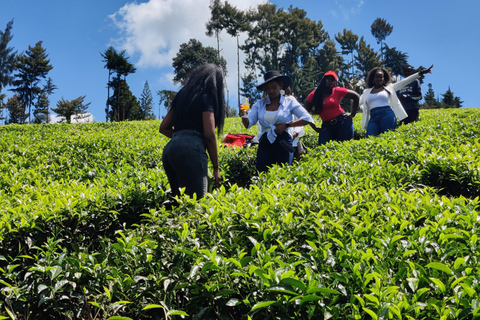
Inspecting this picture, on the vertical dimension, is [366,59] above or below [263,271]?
above

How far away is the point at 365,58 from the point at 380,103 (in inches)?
2262

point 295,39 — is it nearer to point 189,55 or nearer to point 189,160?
point 189,55

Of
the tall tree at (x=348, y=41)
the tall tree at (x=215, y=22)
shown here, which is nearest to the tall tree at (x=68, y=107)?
the tall tree at (x=215, y=22)

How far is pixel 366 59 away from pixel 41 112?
2310 inches

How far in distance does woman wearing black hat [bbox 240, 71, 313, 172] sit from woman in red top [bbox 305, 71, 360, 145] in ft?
6.04

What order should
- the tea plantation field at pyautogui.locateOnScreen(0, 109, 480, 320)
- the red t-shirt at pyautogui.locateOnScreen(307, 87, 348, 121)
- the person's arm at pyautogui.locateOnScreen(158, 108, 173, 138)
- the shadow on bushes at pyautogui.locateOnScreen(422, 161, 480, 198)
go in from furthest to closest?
the red t-shirt at pyautogui.locateOnScreen(307, 87, 348, 121) → the shadow on bushes at pyautogui.locateOnScreen(422, 161, 480, 198) → the person's arm at pyautogui.locateOnScreen(158, 108, 173, 138) → the tea plantation field at pyautogui.locateOnScreen(0, 109, 480, 320)

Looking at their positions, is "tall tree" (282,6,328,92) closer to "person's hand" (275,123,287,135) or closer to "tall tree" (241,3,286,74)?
"tall tree" (241,3,286,74)

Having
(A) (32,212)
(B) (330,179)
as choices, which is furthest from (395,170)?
(A) (32,212)

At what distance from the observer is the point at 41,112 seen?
6419 cm

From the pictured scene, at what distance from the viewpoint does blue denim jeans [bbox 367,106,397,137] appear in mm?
7535

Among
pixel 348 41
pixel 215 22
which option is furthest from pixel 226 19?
pixel 348 41

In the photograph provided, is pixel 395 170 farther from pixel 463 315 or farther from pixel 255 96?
pixel 255 96

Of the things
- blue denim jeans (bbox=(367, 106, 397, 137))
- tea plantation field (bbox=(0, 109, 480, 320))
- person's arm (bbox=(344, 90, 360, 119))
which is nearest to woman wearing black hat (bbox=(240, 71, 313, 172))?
tea plantation field (bbox=(0, 109, 480, 320))

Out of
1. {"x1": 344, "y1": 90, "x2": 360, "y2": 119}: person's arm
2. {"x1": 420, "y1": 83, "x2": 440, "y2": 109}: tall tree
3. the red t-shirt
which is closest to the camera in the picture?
the red t-shirt
